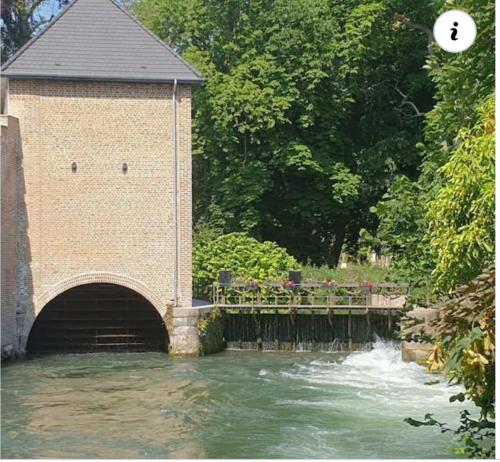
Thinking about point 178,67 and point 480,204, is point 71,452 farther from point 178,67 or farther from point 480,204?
point 178,67

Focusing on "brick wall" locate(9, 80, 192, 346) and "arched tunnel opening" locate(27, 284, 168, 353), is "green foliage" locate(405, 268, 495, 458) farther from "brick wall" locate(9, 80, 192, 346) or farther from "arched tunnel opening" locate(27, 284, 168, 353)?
"arched tunnel opening" locate(27, 284, 168, 353)

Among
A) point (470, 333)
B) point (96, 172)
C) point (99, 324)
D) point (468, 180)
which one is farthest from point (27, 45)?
point (470, 333)

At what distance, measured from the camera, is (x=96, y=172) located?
24422 millimetres

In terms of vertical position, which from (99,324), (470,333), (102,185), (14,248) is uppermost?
(102,185)

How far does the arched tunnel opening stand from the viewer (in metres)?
25.5

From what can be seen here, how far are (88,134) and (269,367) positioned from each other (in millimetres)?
7084

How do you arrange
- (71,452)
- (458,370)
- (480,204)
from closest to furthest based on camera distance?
(458,370) → (480,204) → (71,452)

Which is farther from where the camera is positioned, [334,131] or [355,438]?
[334,131]

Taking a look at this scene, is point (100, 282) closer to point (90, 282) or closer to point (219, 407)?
point (90, 282)

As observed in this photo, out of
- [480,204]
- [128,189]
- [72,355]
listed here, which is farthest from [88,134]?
[480,204]

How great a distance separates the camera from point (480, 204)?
10.6 metres

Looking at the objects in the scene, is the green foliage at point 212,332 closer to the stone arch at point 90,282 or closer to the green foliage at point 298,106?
the stone arch at point 90,282

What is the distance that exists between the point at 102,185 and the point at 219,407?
9125 mm

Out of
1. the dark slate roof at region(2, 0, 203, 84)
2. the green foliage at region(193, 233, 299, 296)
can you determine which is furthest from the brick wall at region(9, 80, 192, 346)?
the green foliage at region(193, 233, 299, 296)
